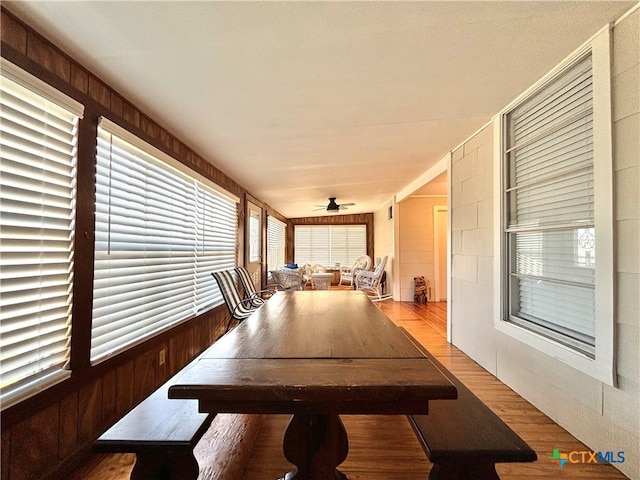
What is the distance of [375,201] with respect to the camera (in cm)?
669

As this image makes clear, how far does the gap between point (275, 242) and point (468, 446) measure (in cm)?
681

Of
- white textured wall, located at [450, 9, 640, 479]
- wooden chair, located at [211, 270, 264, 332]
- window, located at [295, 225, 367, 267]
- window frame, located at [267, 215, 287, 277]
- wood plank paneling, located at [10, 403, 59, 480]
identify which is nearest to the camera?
wood plank paneling, located at [10, 403, 59, 480]

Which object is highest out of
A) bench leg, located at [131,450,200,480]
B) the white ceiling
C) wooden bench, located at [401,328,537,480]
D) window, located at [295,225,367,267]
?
the white ceiling

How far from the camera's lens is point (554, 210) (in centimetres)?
188

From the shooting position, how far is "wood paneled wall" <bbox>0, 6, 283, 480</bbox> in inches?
47.9

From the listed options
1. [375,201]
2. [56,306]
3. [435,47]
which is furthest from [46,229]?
[375,201]

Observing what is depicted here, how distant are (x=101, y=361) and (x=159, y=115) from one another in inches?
69.3

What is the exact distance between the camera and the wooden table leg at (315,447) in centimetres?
109

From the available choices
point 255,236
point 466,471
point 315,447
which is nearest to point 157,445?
point 315,447

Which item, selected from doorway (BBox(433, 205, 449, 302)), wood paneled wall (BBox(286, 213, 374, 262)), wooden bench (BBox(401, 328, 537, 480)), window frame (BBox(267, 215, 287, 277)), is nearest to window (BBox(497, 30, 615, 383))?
wooden bench (BBox(401, 328, 537, 480))

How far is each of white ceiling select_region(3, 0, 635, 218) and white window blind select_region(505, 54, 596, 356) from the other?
0.23 meters

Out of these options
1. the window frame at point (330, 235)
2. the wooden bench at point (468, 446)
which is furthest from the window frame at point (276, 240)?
the wooden bench at point (468, 446)

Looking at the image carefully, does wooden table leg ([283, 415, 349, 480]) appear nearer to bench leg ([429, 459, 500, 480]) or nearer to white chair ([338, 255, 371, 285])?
bench leg ([429, 459, 500, 480])

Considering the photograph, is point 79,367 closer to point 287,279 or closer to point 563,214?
point 563,214
